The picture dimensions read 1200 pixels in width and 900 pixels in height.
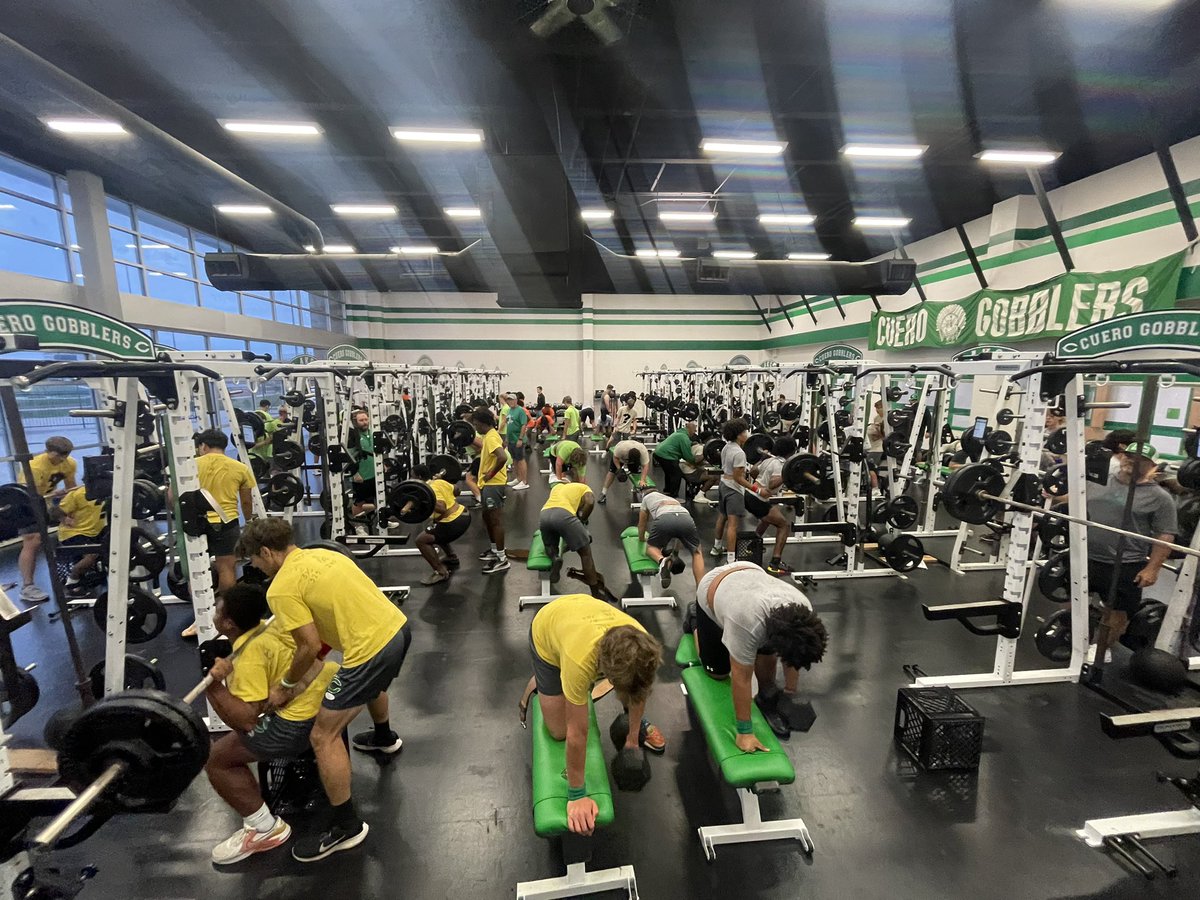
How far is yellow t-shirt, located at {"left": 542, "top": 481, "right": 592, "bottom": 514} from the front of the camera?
14.5 feet

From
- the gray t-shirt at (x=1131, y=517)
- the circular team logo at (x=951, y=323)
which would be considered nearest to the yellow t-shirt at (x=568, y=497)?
the gray t-shirt at (x=1131, y=517)

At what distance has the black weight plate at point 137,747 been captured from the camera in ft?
5.50

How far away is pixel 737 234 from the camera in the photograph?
40.0 ft

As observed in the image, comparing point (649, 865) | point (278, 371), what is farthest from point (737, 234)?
point (649, 865)

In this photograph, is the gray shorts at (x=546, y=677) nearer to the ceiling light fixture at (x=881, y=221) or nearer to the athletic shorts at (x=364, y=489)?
the athletic shorts at (x=364, y=489)

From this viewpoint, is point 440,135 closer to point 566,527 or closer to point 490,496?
point 490,496

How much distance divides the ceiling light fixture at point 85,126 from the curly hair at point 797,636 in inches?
328

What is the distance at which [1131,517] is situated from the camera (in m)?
3.37

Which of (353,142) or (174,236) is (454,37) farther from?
(174,236)

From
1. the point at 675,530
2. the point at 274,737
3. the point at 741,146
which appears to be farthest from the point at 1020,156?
the point at 274,737

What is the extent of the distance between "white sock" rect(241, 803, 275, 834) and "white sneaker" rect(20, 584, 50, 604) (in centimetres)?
447

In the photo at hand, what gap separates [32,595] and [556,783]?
6009mm

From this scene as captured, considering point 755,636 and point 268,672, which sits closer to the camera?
point 268,672

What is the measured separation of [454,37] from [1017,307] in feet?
31.1
